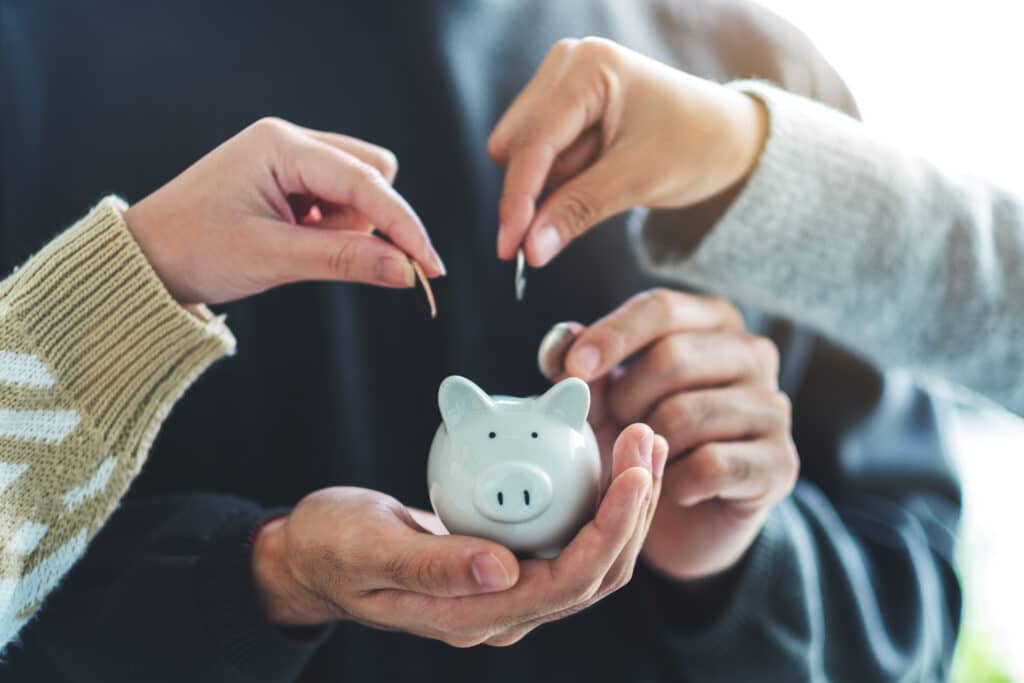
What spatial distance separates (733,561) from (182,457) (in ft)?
1.29

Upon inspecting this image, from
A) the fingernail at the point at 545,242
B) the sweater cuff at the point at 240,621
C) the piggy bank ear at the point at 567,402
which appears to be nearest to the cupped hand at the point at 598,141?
the fingernail at the point at 545,242

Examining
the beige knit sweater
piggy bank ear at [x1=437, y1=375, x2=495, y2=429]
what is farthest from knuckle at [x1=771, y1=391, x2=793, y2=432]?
the beige knit sweater

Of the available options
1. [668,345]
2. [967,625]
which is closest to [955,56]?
[668,345]

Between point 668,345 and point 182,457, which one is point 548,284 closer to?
point 668,345

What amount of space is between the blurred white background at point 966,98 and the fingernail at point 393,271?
383mm

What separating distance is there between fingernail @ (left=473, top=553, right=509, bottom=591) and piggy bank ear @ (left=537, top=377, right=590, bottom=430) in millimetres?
71

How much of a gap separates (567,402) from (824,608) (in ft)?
1.20

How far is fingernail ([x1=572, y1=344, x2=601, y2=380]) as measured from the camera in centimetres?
46

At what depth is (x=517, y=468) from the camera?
0.33m

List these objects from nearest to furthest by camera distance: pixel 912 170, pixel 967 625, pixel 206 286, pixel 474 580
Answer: pixel 474 580 < pixel 206 286 < pixel 912 170 < pixel 967 625

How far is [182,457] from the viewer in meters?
0.57

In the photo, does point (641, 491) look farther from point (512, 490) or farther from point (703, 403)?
point (703, 403)

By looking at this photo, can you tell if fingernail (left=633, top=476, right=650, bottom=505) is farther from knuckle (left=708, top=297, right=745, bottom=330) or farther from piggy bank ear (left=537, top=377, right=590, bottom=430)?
knuckle (left=708, top=297, right=745, bottom=330)

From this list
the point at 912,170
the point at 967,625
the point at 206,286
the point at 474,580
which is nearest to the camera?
the point at 474,580
